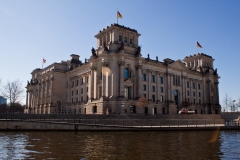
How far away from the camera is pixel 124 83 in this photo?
69750mm

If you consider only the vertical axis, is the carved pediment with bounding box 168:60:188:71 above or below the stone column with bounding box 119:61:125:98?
above

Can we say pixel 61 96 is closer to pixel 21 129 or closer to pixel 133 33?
→ pixel 133 33

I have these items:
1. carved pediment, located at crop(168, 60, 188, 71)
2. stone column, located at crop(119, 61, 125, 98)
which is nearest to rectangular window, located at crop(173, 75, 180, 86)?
carved pediment, located at crop(168, 60, 188, 71)

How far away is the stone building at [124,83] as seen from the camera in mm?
68688

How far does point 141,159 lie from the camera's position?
15.6 m

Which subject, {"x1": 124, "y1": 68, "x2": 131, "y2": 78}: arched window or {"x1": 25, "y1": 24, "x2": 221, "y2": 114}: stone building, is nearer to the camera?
{"x1": 25, "y1": 24, "x2": 221, "y2": 114}: stone building

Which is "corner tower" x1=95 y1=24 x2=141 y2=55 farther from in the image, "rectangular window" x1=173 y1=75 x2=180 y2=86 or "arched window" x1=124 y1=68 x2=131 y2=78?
"rectangular window" x1=173 y1=75 x2=180 y2=86

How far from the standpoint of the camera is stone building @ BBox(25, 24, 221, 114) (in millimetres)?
68688

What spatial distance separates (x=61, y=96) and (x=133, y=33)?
38613 millimetres

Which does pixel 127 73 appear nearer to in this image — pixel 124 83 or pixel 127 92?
pixel 124 83

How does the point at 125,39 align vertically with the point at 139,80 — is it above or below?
above

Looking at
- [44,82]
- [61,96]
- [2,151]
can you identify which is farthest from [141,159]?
[44,82]

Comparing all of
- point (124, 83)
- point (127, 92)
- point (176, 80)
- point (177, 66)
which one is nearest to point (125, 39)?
point (124, 83)

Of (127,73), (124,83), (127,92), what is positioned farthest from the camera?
(127,73)
